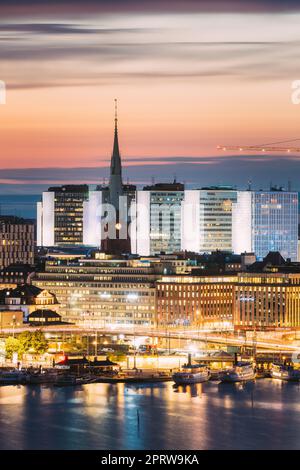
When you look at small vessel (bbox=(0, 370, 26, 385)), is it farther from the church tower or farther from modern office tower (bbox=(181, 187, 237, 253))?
modern office tower (bbox=(181, 187, 237, 253))

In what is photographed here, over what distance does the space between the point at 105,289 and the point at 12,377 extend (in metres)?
16.2

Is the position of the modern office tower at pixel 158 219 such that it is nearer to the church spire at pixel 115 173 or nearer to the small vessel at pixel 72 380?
the church spire at pixel 115 173

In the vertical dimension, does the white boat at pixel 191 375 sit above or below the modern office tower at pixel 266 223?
below

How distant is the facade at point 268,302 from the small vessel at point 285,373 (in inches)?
447

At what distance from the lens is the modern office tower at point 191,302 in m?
73.6

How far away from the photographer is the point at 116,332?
6850cm

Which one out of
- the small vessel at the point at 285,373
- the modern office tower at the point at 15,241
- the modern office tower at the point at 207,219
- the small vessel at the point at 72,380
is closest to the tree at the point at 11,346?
the small vessel at the point at 72,380

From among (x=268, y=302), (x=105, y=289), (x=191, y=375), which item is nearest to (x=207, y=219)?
(x=105, y=289)

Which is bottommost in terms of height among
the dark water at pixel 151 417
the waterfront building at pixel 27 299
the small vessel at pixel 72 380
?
the dark water at pixel 151 417

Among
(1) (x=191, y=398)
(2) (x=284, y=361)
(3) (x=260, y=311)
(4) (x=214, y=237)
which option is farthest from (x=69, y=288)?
(4) (x=214, y=237)

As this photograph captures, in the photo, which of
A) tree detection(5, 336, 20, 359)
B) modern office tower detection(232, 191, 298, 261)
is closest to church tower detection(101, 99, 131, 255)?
tree detection(5, 336, 20, 359)

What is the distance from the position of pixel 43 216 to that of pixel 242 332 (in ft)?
123

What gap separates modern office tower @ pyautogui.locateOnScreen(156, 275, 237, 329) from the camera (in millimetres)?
73562

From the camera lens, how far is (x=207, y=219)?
102 metres
